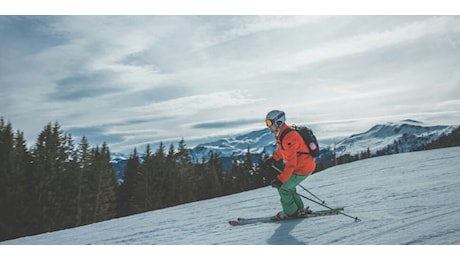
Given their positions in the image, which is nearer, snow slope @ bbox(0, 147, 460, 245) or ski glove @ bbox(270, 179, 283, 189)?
snow slope @ bbox(0, 147, 460, 245)

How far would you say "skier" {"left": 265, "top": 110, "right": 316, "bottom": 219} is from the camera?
4.29 metres

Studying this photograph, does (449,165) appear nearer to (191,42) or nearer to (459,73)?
(459,73)

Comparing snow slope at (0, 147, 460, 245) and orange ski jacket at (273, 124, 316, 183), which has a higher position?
orange ski jacket at (273, 124, 316, 183)

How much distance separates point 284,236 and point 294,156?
0.82 metres

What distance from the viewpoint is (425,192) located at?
4.82m

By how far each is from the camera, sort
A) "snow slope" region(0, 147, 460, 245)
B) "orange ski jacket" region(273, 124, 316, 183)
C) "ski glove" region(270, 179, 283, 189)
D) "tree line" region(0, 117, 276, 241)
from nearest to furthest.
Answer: "snow slope" region(0, 147, 460, 245)
"orange ski jacket" region(273, 124, 316, 183)
"ski glove" region(270, 179, 283, 189)
"tree line" region(0, 117, 276, 241)

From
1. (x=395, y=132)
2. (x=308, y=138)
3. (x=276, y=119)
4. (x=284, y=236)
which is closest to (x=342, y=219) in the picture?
(x=284, y=236)

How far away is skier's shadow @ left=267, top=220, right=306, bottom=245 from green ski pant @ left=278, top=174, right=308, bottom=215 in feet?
0.58

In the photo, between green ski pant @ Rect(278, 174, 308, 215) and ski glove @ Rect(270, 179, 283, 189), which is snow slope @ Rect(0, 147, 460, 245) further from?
ski glove @ Rect(270, 179, 283, 189)

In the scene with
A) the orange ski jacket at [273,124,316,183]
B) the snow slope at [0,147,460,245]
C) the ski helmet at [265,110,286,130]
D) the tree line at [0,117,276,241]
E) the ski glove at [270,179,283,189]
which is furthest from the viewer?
the tree line at [0,117,276,241]

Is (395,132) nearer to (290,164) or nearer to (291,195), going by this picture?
(291,195)

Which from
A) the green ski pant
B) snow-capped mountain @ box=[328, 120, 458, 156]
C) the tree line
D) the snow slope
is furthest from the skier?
snow-capped mountain @ box=[328, 120, 458, 156]

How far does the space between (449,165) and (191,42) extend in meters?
4.14
